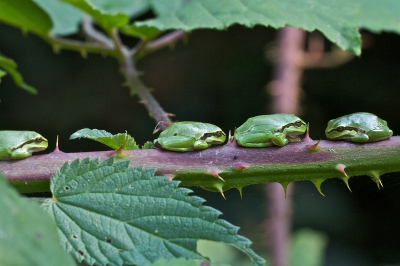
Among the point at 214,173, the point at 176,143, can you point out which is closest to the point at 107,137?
the point at 176,143

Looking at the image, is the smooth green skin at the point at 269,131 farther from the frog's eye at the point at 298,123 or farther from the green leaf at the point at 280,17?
the green leaf at the point at 280,17

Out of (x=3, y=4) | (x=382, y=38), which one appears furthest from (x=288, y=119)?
(x=382, y=38)

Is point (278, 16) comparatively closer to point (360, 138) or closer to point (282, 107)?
point (360, 138)

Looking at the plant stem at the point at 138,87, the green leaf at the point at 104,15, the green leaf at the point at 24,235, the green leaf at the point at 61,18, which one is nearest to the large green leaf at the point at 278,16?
the green leaf at the point at 104,15

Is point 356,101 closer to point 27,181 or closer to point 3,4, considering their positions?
point 3,4

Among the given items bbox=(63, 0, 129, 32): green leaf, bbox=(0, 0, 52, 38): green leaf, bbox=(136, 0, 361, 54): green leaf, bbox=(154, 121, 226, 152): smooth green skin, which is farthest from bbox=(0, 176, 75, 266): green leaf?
bbox=(0, 0, 52, 38): green leaf
